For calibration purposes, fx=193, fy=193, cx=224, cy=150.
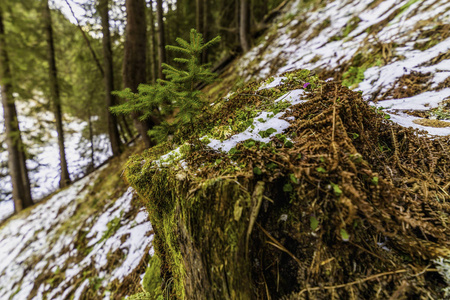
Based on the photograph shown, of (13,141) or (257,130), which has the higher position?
(13,141)

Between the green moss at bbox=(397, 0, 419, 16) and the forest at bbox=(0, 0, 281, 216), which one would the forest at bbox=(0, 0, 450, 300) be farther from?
the forest at bbox=(0, 0, 281, 216)

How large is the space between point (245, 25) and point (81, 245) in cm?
789

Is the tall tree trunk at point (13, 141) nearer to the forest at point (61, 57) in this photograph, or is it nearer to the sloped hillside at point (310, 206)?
the forest at point (61, 57)

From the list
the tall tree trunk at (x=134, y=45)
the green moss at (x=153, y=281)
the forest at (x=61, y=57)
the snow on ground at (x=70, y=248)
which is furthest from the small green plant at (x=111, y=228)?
the forest at (x=61, y=57)

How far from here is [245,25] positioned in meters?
6.77

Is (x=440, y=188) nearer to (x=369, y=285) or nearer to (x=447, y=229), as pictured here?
(x=447, y=229)

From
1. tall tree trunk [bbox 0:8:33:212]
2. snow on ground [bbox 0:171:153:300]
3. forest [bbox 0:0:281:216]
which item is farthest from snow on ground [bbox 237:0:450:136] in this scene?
tall tree trunk [bbox 0:8:33:212]

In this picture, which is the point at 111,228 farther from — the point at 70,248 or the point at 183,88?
the point at 183,88

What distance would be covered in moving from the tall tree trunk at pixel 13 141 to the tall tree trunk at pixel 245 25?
28.3 ft

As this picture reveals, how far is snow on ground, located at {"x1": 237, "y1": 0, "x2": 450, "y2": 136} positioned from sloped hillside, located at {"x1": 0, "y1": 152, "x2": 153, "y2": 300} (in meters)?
3.20

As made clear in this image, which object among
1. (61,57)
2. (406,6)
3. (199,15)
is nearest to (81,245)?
(199,15)

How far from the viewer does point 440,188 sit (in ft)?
3.92

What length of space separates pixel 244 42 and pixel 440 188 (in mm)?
7143

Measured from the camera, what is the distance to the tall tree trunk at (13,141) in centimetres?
713
